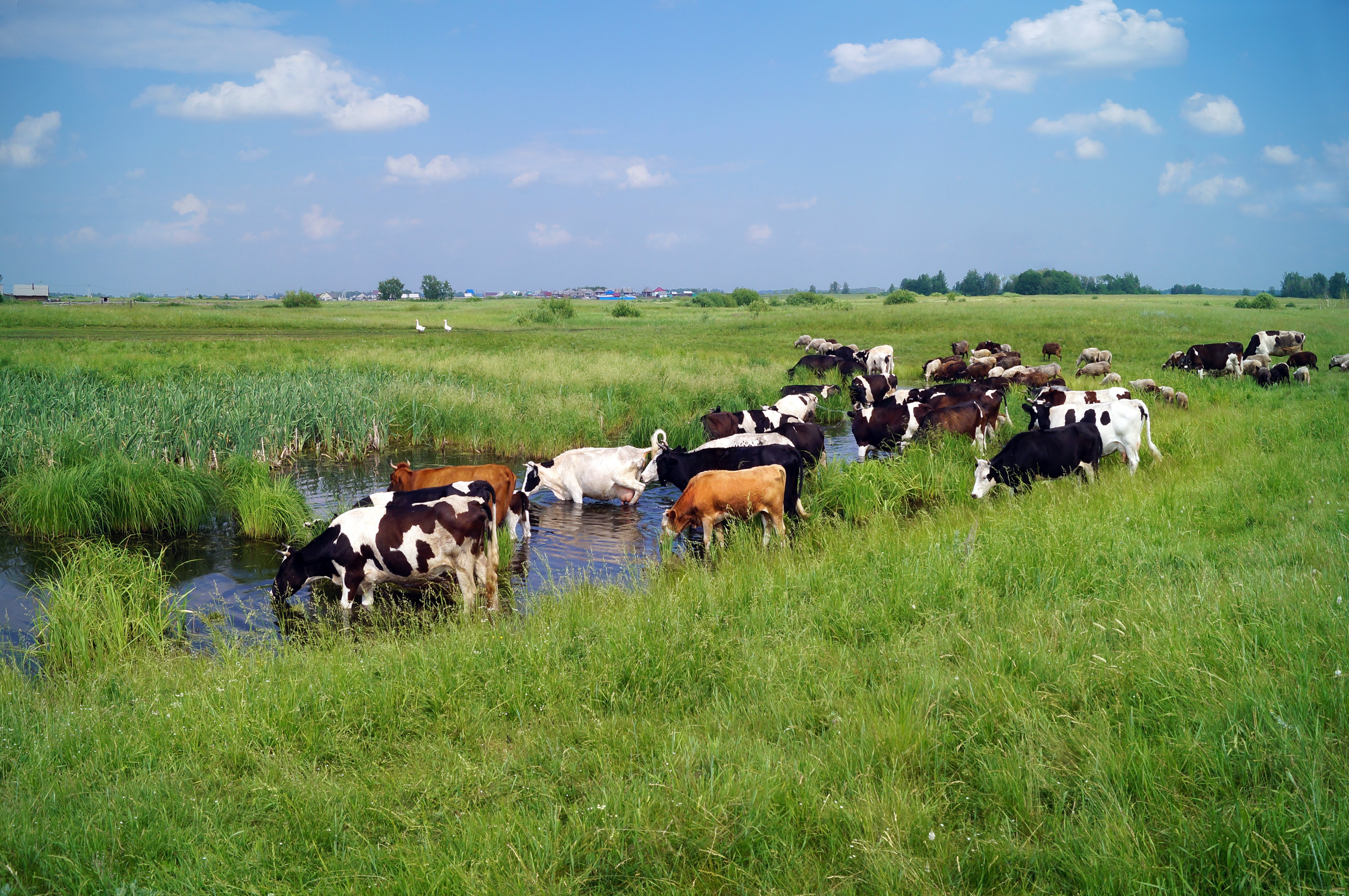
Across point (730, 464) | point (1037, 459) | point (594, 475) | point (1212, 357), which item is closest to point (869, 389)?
point (1037, 459)

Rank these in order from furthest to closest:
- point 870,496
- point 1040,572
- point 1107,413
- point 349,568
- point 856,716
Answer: point 1107,413 → point 870,496 → point 349,568 → point 1040,572 → point 856,716

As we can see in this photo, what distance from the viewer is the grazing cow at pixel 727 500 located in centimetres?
1118

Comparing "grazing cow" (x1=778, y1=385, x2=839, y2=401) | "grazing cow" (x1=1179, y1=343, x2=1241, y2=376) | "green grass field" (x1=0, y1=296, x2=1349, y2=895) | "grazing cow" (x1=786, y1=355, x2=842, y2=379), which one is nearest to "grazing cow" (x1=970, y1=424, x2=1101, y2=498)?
"green grass field" (x1=0, y1=296, x2=1349, y2=895)

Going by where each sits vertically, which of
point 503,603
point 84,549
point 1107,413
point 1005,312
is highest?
point 1005,312

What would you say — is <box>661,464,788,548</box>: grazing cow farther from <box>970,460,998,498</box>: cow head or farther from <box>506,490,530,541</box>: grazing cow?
<box>970,460,998,498</box>: cow head

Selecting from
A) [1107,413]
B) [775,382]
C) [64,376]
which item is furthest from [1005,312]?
[64,376]

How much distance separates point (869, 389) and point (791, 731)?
20674 mm

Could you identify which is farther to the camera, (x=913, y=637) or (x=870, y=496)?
(x=870, y=496)

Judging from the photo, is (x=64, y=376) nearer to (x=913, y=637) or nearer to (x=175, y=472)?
(x=175, y=472)

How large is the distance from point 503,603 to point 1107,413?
1101 cm

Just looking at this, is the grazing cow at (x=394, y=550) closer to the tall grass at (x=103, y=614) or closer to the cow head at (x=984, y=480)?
the tall grass at (x=103, y=614)

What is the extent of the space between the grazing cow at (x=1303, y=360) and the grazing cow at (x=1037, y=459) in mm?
20181

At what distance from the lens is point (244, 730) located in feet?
16.4

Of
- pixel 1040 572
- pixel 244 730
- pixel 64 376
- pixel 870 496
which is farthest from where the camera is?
pixel 64 376
